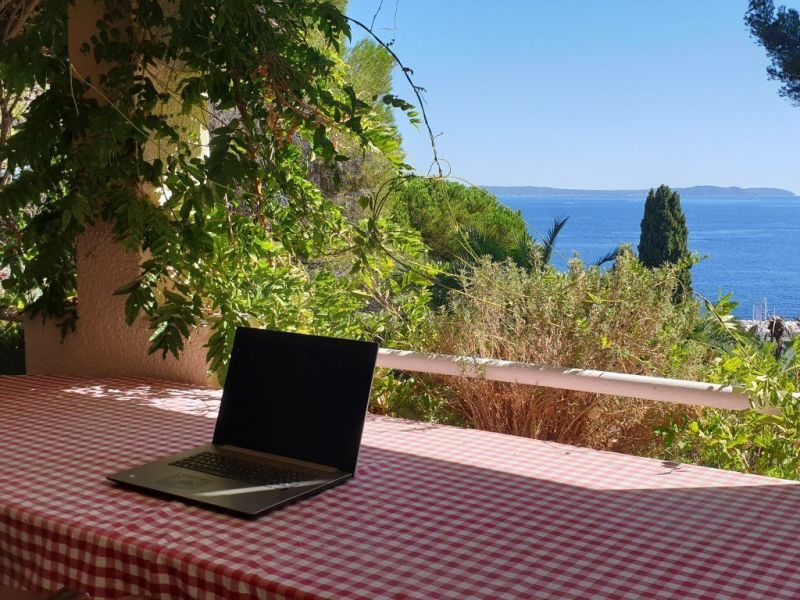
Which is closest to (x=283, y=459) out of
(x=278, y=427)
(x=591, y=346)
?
(x=278, y=427)

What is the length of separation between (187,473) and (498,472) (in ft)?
1.95

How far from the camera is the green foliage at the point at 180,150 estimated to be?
268 centimetres

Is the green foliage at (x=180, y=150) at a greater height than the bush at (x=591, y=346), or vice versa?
the green foliage at (x=180, y=150)

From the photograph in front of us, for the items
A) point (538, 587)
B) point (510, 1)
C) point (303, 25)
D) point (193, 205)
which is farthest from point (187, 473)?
point (510, 1)

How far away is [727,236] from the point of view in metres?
44.9

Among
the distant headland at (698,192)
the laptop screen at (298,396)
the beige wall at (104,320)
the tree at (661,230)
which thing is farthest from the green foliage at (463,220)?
the distant headland at (698,192)

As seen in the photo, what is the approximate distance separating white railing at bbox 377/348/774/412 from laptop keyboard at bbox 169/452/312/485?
94 cm

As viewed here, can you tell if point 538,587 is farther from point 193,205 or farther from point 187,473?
point 193,205

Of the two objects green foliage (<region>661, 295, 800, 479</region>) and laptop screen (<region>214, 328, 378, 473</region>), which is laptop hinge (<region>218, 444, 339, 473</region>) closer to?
laptop screen (<region>214, 328, 378, 473</region>)

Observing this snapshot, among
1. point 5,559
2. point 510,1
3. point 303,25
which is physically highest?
point 510,1

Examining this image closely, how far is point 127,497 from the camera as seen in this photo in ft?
5.27

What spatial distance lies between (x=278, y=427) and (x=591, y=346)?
1.92 m

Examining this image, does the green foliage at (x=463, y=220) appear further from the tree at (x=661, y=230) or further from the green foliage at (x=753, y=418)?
the green foliage at (x=753, y=418)

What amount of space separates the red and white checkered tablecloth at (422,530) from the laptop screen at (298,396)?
3.8 inches
